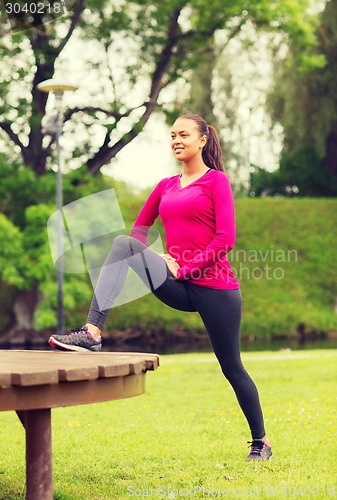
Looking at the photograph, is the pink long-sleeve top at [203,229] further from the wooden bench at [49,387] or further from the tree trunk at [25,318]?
the tree trunk at [25,318]

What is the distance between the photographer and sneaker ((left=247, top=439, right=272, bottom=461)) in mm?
5414

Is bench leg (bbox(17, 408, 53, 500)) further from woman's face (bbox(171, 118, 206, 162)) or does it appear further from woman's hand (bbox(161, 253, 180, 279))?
woman's face (bbox(171, 118, 206, 162))

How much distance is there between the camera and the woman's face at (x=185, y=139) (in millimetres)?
5332

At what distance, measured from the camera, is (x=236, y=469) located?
17.0 feet

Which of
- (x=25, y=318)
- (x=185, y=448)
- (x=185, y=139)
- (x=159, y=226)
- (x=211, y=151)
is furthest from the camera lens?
(x=159, y=226)

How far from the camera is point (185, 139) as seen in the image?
5.33 metres

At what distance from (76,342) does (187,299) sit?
0.82 metres

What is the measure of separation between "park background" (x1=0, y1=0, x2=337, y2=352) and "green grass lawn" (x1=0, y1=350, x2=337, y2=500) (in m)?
12.1

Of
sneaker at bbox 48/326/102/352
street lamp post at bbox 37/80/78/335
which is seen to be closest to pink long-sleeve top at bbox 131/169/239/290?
sneaker at bbox 48/326/102/352

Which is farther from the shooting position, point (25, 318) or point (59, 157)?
point (25, 318)

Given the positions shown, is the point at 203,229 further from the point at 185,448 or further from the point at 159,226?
the point at 159,226

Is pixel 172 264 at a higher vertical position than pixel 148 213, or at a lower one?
lower

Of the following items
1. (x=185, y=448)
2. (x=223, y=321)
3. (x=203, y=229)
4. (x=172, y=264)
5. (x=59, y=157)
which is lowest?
(x=185, y=448)

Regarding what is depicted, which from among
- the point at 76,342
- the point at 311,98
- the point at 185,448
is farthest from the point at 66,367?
the point at 311,98
